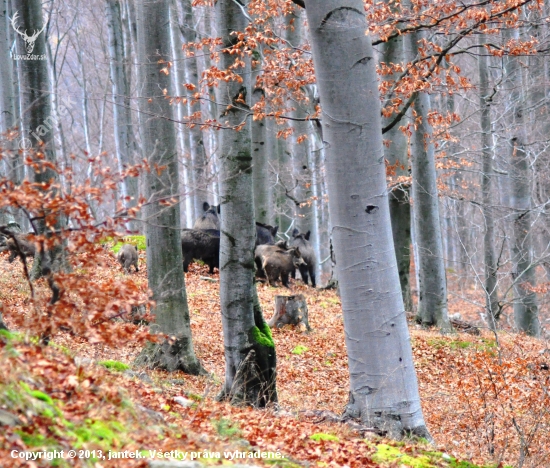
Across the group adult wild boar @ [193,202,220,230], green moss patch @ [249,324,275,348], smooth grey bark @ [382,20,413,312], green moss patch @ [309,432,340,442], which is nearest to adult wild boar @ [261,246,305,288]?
adult wild boar @ [193,202,220,230]

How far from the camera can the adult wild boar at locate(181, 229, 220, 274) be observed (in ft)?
63.0

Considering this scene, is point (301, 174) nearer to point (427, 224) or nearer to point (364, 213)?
point (427, 224)

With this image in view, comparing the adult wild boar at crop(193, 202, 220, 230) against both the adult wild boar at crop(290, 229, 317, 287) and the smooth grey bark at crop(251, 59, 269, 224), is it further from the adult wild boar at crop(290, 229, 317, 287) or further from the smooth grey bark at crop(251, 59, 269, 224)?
the adult wild boar at crop(290, 229, 317, 287)

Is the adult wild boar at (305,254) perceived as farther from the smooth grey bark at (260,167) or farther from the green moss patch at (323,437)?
the green moss patch at (323,437)

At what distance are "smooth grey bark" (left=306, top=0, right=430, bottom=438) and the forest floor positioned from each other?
52cm

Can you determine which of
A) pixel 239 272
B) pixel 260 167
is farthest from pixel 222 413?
pixel 260 167

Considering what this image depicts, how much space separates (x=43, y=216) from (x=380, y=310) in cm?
366

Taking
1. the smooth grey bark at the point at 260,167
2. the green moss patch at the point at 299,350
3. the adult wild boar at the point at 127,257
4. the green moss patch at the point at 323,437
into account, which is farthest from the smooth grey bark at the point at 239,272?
the smooth grey bark at the point at 260,167

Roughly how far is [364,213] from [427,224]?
940cm

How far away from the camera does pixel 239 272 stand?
8.30m

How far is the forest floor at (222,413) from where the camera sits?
4309 mm

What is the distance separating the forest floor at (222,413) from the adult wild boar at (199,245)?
6.56 m

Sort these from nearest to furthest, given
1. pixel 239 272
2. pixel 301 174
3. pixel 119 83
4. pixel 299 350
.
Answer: pixel 239 272, pixel 299 350, pixel 301 174, pixel 119 83

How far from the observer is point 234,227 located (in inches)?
328
